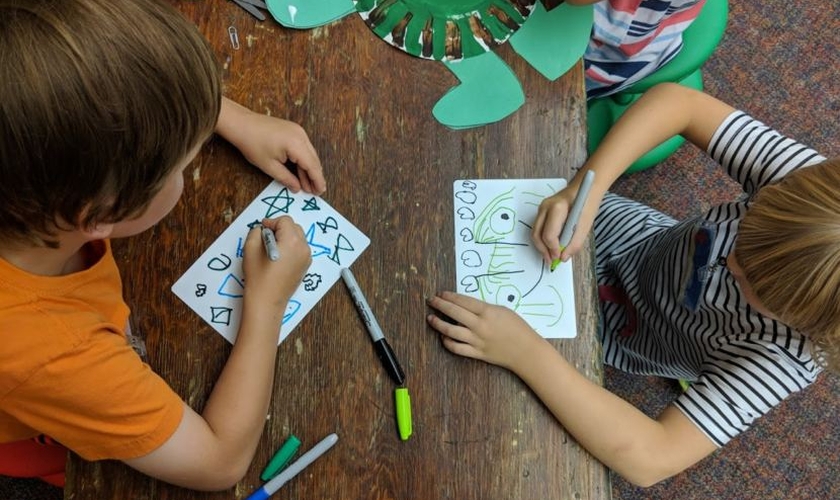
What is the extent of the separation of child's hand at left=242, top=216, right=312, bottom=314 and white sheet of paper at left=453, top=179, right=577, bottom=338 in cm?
17

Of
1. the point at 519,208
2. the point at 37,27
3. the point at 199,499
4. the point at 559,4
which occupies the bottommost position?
the point at 199,499

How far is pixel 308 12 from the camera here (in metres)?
0.78

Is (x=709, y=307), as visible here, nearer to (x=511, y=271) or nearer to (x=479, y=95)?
(x=511, y=271)

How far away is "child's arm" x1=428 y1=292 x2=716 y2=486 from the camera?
2.12ft

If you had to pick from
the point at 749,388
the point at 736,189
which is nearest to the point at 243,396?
the point at 749,388

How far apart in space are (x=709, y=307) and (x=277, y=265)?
1.69 ft

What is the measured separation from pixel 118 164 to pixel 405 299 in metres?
0.31

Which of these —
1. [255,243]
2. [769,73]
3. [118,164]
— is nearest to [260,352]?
[255,243]

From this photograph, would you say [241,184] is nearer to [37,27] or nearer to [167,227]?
[167,227]

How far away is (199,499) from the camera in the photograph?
644 mm

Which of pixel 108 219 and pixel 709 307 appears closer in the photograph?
pixel 108 219

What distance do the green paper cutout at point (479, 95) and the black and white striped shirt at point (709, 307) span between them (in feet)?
0.94

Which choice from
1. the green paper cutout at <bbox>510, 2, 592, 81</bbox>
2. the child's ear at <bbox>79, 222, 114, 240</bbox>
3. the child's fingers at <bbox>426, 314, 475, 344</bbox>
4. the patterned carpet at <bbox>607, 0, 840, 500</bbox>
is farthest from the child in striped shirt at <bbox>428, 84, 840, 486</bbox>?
the patterned carpet at <bbox>607, 0, 840, 500</bbox>

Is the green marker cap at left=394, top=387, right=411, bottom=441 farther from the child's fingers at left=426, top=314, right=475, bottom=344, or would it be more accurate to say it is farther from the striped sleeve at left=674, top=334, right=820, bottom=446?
the striped sleeve at left=674, top=334, right=820, bottom=446
